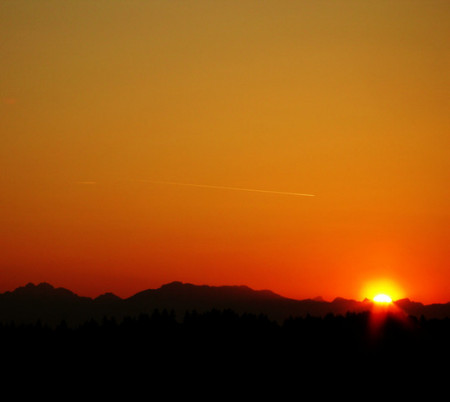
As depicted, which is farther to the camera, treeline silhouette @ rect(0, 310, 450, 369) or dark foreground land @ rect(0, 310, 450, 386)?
treeline silhouette @ rect(0, 310, 450, 369)

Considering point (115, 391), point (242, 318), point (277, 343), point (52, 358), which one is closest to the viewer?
point (115, 391)

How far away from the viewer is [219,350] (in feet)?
573

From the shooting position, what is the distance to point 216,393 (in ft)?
497

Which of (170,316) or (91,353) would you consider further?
(170,316)

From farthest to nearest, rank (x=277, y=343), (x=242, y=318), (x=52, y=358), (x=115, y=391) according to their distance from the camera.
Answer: (x=242, y=318), (x=277, y=343), (x=52, y=358), (x=115, y=391)

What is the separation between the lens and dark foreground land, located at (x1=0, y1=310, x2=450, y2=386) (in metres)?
157

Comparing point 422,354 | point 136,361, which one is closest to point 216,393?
point 136,361

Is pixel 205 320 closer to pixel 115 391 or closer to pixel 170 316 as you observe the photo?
pixel 170 316

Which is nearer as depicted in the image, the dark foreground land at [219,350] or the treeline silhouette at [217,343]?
the dark foreground land at [219,350]

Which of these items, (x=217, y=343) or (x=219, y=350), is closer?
(x=219, y=350)

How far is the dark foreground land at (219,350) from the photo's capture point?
156875 mm

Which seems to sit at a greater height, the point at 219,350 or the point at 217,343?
the point at 217,343

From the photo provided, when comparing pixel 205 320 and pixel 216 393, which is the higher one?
pixel 205 320

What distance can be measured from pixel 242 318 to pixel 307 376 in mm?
36013
